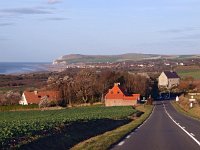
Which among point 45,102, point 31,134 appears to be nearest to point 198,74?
point 45,102

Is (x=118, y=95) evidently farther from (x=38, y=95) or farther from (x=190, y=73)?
(x=190, y=73)

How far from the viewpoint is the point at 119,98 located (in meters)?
106

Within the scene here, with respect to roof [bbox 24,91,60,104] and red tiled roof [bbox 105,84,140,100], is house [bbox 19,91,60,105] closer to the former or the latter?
roof [bbox 24,91,60,104]

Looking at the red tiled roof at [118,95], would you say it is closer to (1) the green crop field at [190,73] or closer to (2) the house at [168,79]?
(2) the house at [168,79]

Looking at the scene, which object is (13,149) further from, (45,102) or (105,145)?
(45,102)

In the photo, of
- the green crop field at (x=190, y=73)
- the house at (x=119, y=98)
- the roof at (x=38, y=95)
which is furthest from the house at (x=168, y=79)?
the roof at (x=38, y=95)

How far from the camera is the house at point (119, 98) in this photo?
104000 millimetres

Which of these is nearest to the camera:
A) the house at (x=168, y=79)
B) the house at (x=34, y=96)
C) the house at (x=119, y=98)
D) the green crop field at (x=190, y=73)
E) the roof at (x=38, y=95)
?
the roof at (x=38, y=95)

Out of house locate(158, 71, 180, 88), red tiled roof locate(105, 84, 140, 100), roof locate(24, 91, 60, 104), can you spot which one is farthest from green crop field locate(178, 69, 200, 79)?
roof locate(24, 91, 60, 104)

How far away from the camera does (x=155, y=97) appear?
12762cm

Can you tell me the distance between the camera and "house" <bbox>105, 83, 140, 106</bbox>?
104 meters

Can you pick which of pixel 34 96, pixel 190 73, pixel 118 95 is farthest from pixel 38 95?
pixel 190 73

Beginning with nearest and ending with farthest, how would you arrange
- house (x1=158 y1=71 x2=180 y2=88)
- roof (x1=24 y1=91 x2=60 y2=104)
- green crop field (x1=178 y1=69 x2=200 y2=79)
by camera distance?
1. roof (x1=24 y1=91 x2=60 y2=104)
2. house (x1=158 y1=71 x2=180 y2=88)
3. green crop field (x1=178 y1=69 x2=200 y2=79)

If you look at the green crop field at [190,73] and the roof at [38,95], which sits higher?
the green crop field at [190,73]
